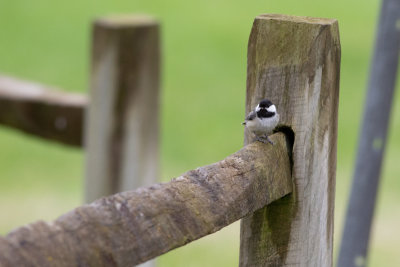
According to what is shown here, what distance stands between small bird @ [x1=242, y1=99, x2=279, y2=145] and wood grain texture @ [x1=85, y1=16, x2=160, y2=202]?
1256mm

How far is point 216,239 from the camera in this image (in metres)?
5.84

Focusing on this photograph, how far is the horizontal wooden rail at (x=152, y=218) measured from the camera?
1.34 metres

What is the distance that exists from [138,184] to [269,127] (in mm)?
1389

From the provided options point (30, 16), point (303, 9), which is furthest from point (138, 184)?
point (30, 16)

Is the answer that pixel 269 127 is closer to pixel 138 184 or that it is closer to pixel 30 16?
pixel 138 184

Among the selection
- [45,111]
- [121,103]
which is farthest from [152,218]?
[45,111]

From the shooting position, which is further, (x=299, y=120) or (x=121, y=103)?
(x=121, y=103)

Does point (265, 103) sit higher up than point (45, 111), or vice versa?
point (265, 103)

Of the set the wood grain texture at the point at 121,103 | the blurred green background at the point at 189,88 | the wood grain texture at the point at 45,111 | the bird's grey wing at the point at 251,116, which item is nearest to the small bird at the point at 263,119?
the bird's grey wing at the point at 251,116

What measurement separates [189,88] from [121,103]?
5275 millimetres

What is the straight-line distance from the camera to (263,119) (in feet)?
6.23

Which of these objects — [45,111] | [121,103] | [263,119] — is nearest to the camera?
[263,119]

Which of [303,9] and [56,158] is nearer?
[303,9]

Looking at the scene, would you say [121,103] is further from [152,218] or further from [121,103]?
[152,218]
